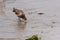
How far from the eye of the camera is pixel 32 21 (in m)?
2.13

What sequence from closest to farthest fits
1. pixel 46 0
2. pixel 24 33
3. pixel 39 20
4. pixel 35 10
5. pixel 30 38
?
pixel 30 38 < pixel 24 33 < pixel 39 20 < pixel 35 10 < pixel 46 0

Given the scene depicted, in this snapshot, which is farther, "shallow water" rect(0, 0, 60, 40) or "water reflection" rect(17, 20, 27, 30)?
"water reflection" rect(17, 20, 27, 30)

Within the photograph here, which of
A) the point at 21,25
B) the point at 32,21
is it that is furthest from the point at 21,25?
the point at 32,21

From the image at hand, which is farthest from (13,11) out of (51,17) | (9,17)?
(51,17)

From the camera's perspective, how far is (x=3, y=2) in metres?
2.60

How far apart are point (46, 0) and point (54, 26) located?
2.02ft

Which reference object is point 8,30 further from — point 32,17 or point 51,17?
point 51,17

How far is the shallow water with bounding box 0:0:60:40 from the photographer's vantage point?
1.93 metres

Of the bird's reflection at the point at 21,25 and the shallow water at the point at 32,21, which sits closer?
the shallow water at the point at 32,21

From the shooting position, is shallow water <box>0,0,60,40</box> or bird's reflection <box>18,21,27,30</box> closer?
shallow water <box>0,0,60,40</box>

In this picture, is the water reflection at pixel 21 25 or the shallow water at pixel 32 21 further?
the water reflection at pixel 21 25

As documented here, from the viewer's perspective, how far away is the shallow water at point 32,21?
1.93m

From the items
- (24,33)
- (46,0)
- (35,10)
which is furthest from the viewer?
(46,0)

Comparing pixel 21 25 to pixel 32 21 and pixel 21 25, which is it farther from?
pixel 32 21
